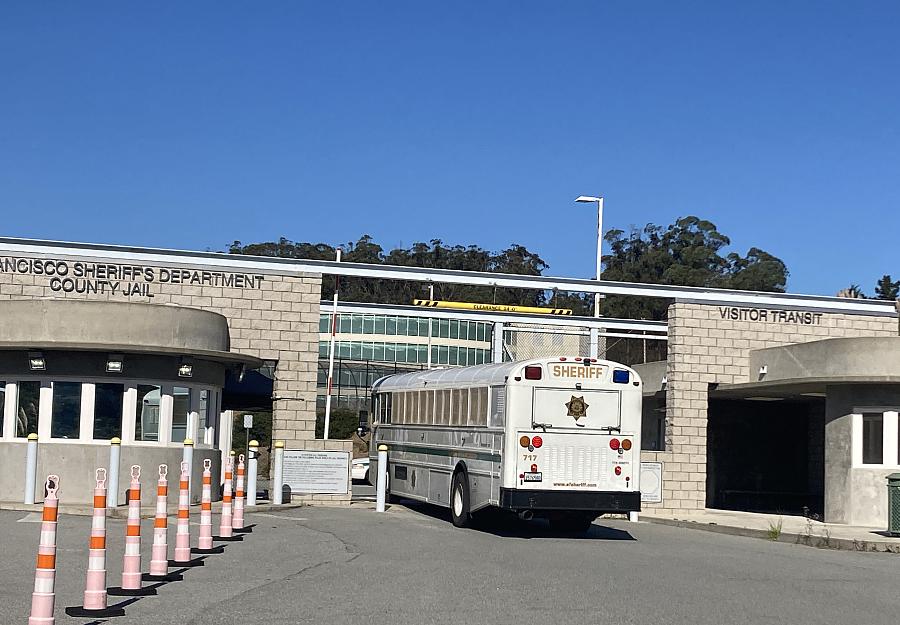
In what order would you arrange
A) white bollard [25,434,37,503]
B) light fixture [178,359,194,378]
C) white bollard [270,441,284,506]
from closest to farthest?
white bollard [25,434,37,503]
light fixture [178,359,194,378]
white bollard [270,441,284,506]

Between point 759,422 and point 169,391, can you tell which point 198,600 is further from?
point 759,422

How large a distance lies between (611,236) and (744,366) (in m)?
106

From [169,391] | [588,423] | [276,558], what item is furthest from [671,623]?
[169,391]

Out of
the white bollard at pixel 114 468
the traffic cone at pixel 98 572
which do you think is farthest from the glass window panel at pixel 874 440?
the traffic cone at pixel 98 572

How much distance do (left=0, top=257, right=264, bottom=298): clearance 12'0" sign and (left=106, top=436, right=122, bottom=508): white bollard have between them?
189 inches

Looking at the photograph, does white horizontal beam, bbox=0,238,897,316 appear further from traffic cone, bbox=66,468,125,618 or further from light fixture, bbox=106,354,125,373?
traffic cone, bbox=66,468,125,618

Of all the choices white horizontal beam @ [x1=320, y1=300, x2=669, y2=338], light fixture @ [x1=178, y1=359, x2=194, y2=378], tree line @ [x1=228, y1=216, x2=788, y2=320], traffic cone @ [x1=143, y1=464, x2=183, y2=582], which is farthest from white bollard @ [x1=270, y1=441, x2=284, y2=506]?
tree line @ [x1=228, y1=216, x2=788, y2=320]

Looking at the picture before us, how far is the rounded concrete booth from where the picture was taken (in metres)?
23.1

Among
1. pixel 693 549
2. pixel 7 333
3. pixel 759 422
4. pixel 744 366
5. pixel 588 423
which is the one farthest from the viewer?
pixel 759 422

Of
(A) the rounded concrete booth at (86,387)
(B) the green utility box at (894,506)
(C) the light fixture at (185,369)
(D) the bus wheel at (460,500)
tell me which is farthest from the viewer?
(C) the light fixture at (185,369)

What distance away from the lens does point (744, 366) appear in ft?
98.0

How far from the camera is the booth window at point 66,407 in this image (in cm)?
2341

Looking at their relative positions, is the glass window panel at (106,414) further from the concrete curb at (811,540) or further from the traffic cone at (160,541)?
the traffic cone at (160,541)

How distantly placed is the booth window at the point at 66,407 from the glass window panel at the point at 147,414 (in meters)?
1.06
